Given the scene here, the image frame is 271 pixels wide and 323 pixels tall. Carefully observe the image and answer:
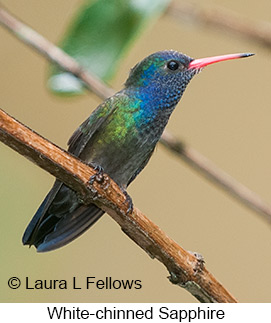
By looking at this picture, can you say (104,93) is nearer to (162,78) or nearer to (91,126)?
(91,126)

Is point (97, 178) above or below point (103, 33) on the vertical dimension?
below

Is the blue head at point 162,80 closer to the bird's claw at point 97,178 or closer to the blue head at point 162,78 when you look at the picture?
the blue head at point 162,78

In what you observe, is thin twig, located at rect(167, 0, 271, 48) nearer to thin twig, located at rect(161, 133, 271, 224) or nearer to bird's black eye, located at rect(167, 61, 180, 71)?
bird's black eye, located at rect(167, 61, 180, 71)

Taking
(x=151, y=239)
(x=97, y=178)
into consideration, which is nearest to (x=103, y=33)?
(x=97, y=178)

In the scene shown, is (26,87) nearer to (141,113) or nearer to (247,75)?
(247,75)

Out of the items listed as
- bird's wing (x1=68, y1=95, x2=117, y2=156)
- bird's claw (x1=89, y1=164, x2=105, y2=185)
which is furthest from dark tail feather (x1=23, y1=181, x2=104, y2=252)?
bird's claw (x1=89, y1=164, x2=105, y2=185)
